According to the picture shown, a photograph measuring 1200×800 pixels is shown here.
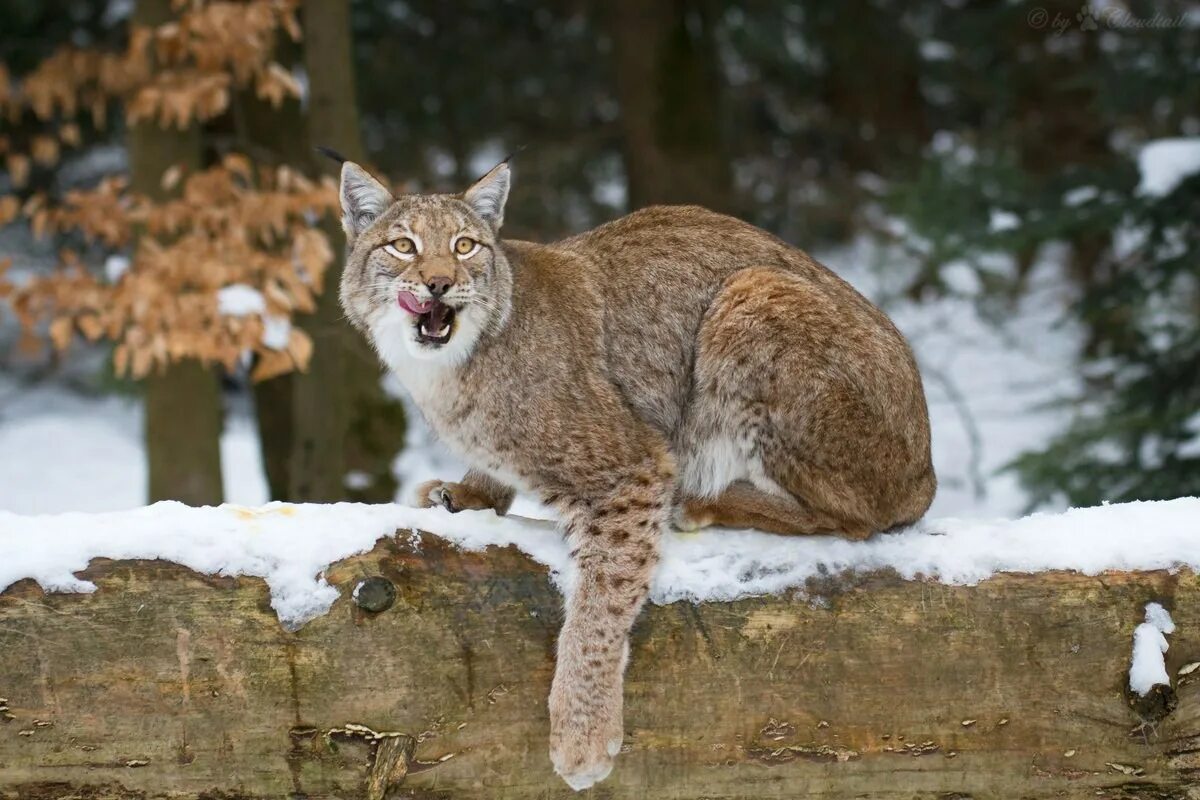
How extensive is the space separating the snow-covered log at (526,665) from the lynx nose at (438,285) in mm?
611

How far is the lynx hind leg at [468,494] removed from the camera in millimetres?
4262

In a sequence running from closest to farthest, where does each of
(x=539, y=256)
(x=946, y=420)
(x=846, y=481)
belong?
(x=846, y=481) < (x=539, y=256) < (x=946, y=420)

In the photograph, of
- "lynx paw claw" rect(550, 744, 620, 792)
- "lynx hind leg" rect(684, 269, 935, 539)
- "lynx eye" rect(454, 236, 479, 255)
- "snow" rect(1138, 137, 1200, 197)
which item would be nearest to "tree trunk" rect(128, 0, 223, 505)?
"lynx eye" rect(454, 236, 479, 255)

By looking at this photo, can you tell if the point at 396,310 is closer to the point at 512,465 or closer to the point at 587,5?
the point at 512,465

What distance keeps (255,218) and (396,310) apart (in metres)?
3.40

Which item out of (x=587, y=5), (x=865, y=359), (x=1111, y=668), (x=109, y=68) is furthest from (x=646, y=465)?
(x=587, y=5)

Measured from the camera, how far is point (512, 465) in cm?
386

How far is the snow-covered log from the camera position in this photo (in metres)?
3.32

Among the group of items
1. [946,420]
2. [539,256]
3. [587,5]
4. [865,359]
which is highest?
[587,5]

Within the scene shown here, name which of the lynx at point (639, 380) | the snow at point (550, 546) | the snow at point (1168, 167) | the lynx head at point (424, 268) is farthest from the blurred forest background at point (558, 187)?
the snow at point (550, 546)

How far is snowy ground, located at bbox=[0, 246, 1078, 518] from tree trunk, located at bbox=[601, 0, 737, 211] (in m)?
2.15

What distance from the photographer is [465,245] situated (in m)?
3.95

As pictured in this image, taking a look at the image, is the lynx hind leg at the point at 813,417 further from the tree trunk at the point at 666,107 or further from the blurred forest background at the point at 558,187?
the tree trunk at the point at 666,107

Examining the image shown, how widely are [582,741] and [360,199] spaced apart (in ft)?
5.75
